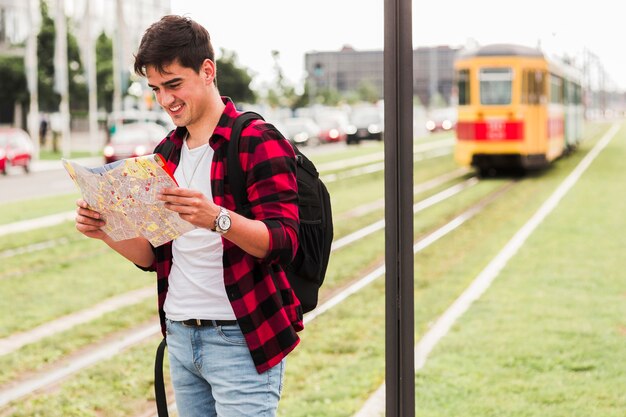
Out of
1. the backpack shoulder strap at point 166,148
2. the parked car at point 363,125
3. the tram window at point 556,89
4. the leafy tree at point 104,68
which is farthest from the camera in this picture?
the leafy tree at point 104,68

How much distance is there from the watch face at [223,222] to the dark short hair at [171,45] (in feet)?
0.99

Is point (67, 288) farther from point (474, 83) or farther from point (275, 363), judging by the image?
point (474, 83)

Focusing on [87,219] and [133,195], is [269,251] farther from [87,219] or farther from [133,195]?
[87,219]

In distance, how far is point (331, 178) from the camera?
17.0m

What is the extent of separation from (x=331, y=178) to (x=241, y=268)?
15381mm

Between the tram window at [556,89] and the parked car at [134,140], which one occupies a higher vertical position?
the tram window at [556,89]

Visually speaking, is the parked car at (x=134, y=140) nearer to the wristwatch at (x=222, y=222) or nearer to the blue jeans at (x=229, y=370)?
the blue jeans at (x=229, y=370)

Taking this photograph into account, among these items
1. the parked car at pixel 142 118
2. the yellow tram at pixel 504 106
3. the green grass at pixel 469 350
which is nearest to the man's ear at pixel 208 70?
the green grass at pixel 469 350

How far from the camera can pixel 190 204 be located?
1.48 metres

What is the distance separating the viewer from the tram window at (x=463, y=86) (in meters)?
15.6

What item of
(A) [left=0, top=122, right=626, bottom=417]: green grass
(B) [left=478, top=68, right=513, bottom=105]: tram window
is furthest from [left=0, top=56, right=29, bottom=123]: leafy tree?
(A) [left=0, top=122, right=626, bottom=417]: green grass

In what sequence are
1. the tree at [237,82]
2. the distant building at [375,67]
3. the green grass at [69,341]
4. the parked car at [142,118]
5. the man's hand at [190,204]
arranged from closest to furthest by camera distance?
the man's hand at [190,204] < the distant building at [375,67] < the green grass at [69,341] < the parked car at [142,118] < the tree at [237,82]

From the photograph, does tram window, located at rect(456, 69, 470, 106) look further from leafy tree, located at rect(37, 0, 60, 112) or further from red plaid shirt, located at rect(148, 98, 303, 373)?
leafy tree, located at rect(37, 0, 60, 112)

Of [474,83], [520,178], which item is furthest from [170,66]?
[520,178]
